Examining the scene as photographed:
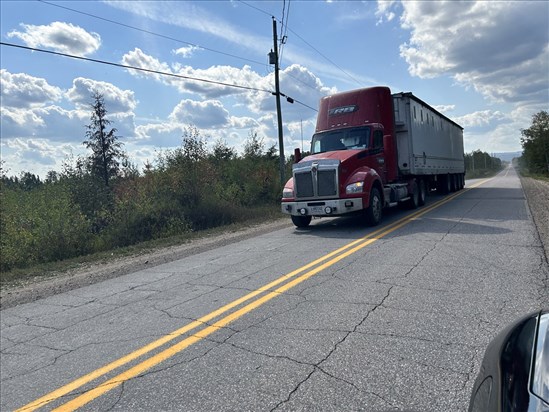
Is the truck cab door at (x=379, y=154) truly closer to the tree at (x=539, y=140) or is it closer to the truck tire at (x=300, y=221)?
the truck tire at (x=300, y=221)

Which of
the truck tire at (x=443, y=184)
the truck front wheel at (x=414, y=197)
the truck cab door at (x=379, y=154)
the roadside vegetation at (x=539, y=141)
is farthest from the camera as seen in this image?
the roadside vegetation at (x=539, y=141)

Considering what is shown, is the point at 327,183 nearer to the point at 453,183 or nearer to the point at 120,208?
the point at 120,208

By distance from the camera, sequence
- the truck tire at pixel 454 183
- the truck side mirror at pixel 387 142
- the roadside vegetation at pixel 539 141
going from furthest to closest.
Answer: the roadside vegetation at pixel 539 141 → the truck tire at pixel 454 183 → the truck side mirror at pixel 387 142

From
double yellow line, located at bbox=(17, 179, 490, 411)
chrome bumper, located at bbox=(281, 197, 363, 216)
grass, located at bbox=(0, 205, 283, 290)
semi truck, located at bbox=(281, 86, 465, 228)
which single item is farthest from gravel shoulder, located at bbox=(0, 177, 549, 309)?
Answer: double yellow line, located at bbox=(17, 179, 490, 411)

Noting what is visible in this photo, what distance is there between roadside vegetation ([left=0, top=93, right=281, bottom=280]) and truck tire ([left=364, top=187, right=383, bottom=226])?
18.3 feet

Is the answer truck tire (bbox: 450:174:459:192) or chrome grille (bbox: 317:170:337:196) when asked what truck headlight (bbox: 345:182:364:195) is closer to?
chrome grille (bbox: 317:170:337:196)

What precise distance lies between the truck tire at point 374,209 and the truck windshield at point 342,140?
1508mm

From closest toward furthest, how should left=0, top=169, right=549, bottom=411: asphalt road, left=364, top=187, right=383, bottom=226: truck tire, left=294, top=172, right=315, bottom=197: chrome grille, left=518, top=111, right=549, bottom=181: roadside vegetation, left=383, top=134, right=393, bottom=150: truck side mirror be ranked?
left=0, top=169, right=549, bottom=411: asphalt road < left=364, top=187, right=383, bottom=226: truck tire < left=294, top=172, right=315, bottom=197: chrome grille < left=383, top=134, right=393, bottom=150: truck side mirror < left=518, top=111, right=549, bottom=181: roadside vegetation

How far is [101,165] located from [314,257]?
39.4m

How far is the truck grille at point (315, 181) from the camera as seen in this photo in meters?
11.3

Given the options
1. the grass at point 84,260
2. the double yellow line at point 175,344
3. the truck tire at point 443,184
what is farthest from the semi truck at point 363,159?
the truck tire at point 443,184

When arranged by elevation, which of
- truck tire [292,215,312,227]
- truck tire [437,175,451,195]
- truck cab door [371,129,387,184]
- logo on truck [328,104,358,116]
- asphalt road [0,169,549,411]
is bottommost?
asphalt road [0,169,549,411]

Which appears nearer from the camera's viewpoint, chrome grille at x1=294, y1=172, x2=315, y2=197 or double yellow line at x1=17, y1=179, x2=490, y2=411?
double yellow line at x1=17, y1=179, x2=490, y2=411

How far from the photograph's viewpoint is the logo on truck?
13.3 meters
